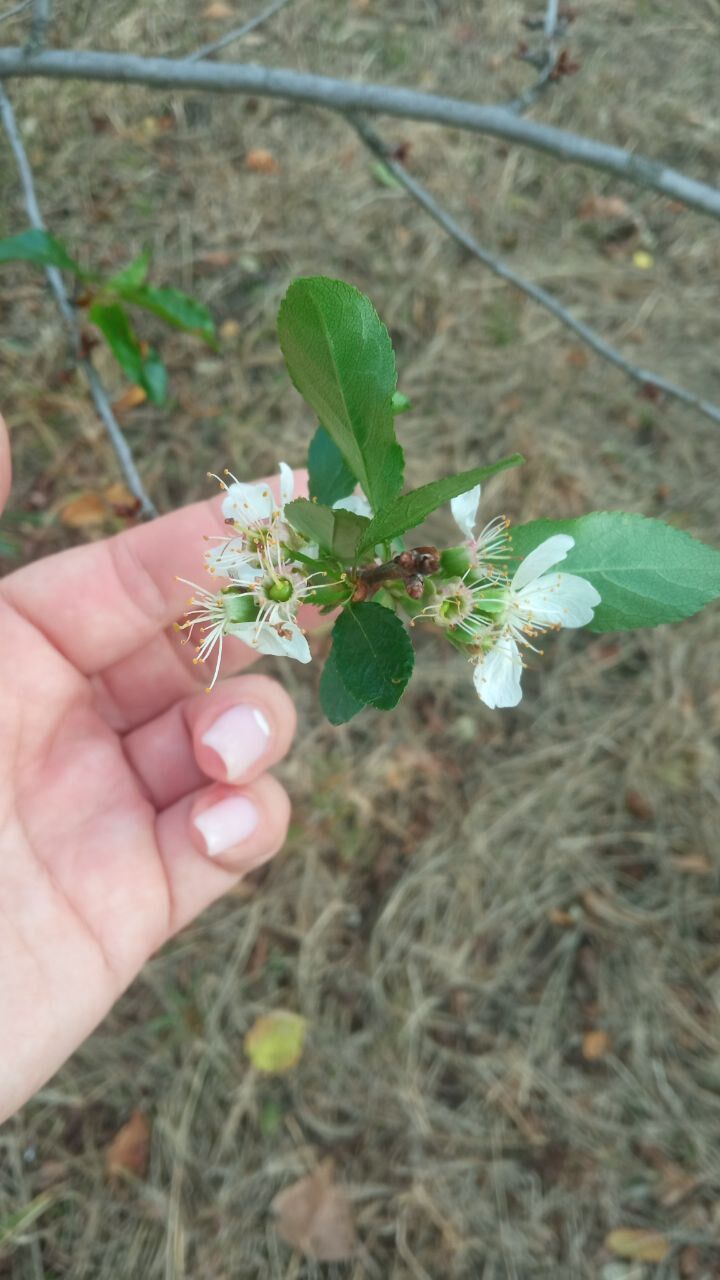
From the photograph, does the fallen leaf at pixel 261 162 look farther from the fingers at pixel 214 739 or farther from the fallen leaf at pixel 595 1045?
the fallen leaf at pixel 595 1045

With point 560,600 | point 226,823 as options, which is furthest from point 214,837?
point 560,600

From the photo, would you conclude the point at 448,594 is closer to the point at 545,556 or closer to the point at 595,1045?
the point at 545,556

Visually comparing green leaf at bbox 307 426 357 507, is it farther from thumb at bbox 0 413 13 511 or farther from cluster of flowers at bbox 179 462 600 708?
thumb at bbox 0 413 13 511

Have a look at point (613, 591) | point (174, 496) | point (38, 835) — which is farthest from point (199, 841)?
point (174, 496)

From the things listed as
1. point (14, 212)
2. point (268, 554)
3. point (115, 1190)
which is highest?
point (14, 212)

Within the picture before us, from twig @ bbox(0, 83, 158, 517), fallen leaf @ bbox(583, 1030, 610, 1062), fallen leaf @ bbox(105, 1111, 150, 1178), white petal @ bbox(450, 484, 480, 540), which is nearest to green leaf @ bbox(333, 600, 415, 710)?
white petal @ bbox(450, 484, 480, 540)

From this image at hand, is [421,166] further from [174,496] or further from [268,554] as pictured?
[268,554]
